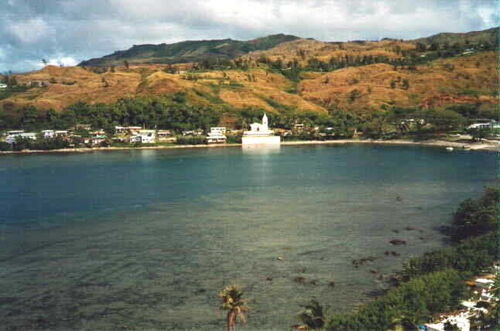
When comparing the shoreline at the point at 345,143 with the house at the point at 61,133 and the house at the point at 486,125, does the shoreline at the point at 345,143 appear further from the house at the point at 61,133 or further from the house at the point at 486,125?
the house at the point at 486,125

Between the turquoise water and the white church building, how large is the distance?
49.7 meters

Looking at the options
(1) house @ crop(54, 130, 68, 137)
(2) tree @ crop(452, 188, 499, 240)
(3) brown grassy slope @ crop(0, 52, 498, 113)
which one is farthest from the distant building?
(2) tree @ crop(452, 188, 499, 240)

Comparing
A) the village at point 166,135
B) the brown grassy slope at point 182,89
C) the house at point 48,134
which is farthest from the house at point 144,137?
the brown grassy slope at point 182,89

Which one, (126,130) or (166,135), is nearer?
(166,135)

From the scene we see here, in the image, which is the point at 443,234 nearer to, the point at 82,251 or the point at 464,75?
the point at 82,251

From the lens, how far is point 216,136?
143 meters

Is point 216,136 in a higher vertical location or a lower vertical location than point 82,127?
lower

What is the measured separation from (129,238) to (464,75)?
178440mm

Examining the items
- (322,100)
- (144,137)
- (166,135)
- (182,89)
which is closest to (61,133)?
(144,137)

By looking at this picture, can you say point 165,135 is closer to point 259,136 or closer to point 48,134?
point 259,136

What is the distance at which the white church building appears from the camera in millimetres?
142250

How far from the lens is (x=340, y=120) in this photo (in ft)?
518

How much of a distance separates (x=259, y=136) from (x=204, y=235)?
98736 millimetres

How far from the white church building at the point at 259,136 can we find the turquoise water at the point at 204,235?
1956 inches
